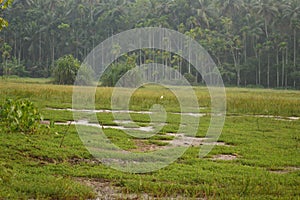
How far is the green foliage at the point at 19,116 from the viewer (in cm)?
760

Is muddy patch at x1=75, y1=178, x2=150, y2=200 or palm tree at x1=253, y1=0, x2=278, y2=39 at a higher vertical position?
palm tree at x1=253, y1=0, x2=278, y2=39

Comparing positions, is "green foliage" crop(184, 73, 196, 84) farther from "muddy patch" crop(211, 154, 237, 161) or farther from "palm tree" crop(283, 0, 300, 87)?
"muddy patch" crop(211, 154, 237, 161)

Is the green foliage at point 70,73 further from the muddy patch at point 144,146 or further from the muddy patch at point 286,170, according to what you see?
the muddy patch at point 286,170

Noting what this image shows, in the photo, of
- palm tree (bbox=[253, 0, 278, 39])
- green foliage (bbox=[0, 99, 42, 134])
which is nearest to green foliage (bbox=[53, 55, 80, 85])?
green foliage (bbox=[0, 99, 42, 134])

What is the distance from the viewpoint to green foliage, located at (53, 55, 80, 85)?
38.1m

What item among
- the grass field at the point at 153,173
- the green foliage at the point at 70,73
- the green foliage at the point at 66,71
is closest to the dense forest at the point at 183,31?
the green foliage at the point at 66,71

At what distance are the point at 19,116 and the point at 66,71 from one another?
30758 millimetres

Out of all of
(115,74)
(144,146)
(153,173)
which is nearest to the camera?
(153,173)

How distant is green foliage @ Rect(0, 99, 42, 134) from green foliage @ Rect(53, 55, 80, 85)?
95.4ft

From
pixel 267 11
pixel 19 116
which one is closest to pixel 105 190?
pixel 19 116

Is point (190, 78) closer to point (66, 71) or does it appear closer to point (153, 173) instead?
point (66, 71)

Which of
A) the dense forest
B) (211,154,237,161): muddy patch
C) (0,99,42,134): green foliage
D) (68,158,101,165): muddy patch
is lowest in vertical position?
(211,154,237,161): muddy patch

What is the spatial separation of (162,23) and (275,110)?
138 ft

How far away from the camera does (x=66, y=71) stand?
38.1 meters
